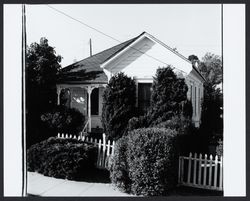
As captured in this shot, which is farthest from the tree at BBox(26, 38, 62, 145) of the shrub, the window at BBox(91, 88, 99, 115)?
the shrub

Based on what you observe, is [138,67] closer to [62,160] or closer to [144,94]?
[144,94]

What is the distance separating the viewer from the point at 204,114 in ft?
64.8

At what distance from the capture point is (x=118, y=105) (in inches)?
571

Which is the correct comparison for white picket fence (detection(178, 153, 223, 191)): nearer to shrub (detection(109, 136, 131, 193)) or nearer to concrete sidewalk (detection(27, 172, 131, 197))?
shrub (detection(109, 136, 131, 193))

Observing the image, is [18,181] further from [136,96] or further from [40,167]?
[136,96]

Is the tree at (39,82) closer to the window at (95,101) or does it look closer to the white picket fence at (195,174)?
the window at (95,101)

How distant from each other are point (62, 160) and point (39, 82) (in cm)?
795

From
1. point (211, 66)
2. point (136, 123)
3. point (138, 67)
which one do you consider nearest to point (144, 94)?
point (138, 67)

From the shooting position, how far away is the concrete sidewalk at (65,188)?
27.1 feet

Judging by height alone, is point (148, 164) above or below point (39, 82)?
below

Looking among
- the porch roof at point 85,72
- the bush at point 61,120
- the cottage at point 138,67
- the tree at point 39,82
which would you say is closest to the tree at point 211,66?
the porch roof at point 85,72

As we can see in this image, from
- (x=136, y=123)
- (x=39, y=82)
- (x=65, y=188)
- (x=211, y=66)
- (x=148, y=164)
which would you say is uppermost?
(x=211, y=66)

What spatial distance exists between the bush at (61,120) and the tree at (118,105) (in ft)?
4.82

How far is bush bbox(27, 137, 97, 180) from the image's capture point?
30.6 ft
